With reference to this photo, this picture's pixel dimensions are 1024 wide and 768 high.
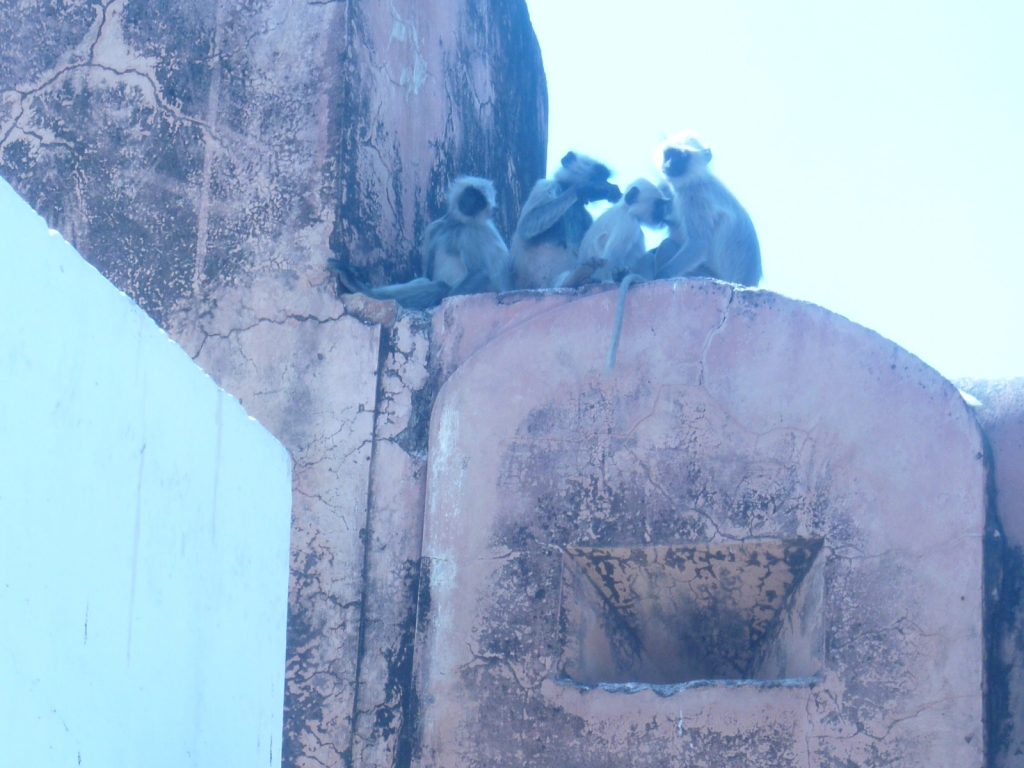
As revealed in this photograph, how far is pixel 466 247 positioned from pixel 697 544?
1882 mm

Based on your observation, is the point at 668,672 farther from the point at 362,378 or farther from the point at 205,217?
the point at 205,217

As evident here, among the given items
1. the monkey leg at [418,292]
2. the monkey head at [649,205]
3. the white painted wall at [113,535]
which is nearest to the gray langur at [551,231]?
the monkey head at [649,205]

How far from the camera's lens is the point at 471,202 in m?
5.13

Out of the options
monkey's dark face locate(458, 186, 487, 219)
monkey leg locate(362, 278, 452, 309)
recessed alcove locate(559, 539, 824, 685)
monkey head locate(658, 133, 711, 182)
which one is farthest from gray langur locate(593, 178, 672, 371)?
recessed alcove locate(559, 539, 824, 685)

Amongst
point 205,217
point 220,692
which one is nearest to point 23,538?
point 220,692

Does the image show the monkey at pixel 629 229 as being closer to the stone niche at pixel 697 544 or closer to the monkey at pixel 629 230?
the monkey at pixel 629 230

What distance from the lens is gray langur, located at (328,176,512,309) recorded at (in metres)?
4.93

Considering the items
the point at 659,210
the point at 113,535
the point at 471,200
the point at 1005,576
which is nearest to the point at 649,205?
the point at 659,210

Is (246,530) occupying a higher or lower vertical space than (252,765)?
higher

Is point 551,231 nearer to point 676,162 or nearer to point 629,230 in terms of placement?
point 629,230

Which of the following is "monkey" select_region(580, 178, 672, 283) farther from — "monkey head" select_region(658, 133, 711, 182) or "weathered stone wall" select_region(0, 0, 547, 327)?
"weathered stone wall" select_region(0, 0, 547, 327)

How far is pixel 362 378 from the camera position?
4.15 metres

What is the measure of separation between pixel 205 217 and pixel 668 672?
7.48 feet

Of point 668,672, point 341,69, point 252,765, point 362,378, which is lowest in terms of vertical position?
point 252,765
